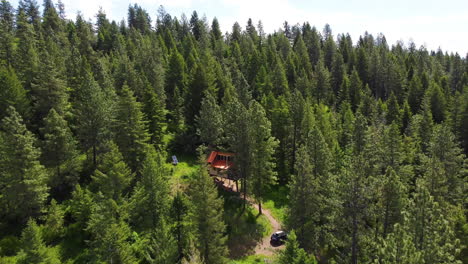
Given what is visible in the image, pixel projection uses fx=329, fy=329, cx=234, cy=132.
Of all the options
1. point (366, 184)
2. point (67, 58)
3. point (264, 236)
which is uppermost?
point (67, 58)

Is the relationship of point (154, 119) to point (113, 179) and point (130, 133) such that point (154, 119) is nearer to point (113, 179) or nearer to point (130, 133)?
point (130, 133)

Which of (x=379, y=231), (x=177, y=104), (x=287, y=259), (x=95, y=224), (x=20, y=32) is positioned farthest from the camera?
(x=20, y=32)

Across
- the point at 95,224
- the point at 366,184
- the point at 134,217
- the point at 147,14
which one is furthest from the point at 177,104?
the point at 147,14

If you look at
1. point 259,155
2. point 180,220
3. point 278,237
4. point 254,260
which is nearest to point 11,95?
point 180,220

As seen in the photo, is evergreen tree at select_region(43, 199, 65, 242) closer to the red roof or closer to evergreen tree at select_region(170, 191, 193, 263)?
evergreen tree at select_region(170, 191, 193, 263)

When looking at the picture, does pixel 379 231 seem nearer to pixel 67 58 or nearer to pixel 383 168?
pixel 383 168

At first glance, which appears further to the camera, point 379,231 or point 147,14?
point 147,14

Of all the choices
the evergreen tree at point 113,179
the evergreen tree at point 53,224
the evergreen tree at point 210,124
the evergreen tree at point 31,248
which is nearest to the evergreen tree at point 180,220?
the evergreen tree at point 113,179

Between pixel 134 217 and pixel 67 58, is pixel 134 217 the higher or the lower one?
the lower one
